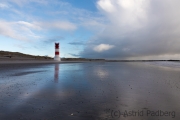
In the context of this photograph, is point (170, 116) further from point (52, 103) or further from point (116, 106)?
point (52, 103)

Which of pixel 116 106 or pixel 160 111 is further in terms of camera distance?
pixel 116 106

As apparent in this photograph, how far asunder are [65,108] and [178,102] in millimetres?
4717

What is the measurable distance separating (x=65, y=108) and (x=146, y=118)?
8.98 feet

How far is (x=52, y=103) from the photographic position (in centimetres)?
622

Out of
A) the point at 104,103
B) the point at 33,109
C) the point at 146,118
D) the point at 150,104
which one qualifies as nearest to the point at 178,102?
the point at 150,104

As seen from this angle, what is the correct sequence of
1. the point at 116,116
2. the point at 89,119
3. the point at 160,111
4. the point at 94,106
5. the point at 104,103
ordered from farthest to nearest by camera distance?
the point at 104,103 → the point at 94,106 → the point at 160,111 → the point at 116,116 → the point at 89,119

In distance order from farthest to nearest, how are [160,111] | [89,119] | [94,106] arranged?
[94,106] → [160,111] → [89,119]

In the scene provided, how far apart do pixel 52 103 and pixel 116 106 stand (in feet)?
8.30

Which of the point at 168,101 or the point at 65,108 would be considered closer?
the point at 65,108

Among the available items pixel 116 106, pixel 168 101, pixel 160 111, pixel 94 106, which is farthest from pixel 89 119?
pixel 168 101

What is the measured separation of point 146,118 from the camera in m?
4.79

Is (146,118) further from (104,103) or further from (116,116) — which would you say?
(104,103)

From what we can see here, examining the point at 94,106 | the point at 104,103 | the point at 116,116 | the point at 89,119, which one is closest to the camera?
the point at 89,119

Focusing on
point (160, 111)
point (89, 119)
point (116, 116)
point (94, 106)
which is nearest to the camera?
point (89, 119)
